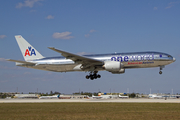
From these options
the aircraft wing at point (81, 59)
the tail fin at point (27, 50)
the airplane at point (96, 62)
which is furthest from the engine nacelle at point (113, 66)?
the tail fin at point (27, 50)

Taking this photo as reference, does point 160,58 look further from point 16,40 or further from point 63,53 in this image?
point 16,40

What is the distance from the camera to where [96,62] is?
42.0m

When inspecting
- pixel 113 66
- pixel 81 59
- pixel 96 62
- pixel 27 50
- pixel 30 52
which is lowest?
pixel 113 66

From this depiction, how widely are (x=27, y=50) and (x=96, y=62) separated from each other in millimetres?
17461

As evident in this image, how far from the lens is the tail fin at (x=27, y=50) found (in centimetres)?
4928

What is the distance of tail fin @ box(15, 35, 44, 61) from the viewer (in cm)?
4928
